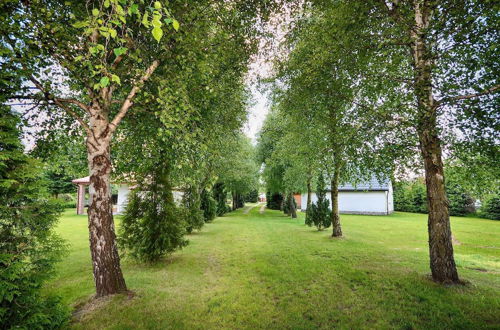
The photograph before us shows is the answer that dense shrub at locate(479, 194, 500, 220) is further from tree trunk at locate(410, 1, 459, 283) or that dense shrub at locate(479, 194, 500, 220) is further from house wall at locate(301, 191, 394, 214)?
tree trunk at locate(410, 1, 459, 283)

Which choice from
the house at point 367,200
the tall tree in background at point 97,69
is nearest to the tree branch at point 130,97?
the tall tree in background at point 97,69

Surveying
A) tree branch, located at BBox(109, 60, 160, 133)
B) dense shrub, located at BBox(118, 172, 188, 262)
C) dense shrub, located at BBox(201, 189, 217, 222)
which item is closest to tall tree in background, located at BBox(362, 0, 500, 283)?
tree branch, located at BBox(109, 60, 160, 133)

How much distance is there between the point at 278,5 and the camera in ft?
23.3

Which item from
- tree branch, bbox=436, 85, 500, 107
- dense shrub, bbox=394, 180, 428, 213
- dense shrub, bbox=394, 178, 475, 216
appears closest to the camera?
tree branch, bbox=436, 85, 500, 107

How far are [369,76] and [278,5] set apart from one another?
3.41m

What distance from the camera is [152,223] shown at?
8.06 metres

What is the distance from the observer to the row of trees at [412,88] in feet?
15.5

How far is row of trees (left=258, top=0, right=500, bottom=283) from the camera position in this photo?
15.5ft

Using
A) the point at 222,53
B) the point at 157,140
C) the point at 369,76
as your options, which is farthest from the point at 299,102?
the point at 157,140

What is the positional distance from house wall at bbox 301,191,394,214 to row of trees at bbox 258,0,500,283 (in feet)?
78.9

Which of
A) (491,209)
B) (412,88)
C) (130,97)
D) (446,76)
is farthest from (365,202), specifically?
(130,97)

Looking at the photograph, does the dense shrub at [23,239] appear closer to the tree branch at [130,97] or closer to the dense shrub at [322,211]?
the tree branch at [130,97]

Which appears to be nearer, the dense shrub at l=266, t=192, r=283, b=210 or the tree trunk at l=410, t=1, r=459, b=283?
the tree trunk at l=410, t=1, r=459, b=283

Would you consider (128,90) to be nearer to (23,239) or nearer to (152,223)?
(23,239)
